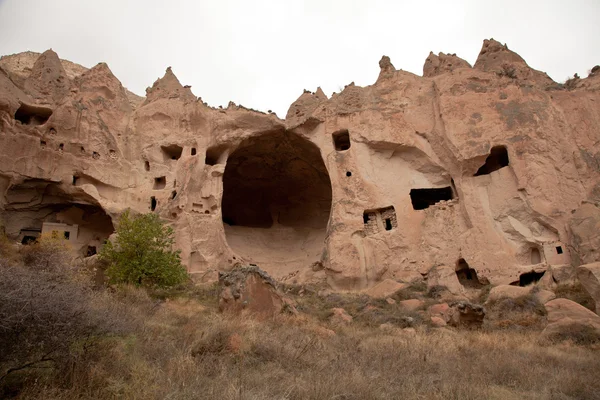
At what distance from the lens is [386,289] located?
1305 centimetres

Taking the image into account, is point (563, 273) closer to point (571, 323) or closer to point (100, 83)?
point (571, 323)

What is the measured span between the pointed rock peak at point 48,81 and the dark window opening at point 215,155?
6.98 m

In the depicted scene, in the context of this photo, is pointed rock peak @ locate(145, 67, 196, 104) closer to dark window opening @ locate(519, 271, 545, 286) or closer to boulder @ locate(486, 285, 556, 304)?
boulder @ locate(486, 285, 556, 304)

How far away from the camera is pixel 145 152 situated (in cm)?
1848

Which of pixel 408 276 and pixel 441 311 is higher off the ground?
pixel 408 276

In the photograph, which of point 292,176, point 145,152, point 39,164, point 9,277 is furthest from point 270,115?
point 9,277

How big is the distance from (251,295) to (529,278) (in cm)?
987

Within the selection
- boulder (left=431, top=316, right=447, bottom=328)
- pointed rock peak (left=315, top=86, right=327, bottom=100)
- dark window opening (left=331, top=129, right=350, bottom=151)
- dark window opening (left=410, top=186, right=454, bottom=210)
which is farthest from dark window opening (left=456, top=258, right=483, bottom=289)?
pointed rock peak (left=315, top=86, right=327, bottom=100)

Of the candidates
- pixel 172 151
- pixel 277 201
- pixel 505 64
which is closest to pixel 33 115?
pixel 172 151

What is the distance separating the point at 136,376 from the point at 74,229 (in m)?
16.3

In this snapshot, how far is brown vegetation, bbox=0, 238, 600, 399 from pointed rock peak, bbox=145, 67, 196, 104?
48.5ft

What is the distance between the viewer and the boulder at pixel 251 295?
7551 mm

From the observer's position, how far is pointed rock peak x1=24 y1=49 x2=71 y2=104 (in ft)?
59.4

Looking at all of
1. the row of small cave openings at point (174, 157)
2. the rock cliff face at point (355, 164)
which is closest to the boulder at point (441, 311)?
the rock cliff face at point (355, 164)
